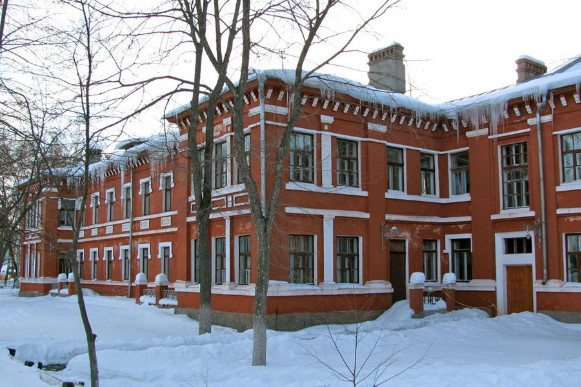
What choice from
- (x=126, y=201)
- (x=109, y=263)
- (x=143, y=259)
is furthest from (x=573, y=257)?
(x=109, y=263)

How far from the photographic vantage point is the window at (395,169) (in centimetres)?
2192

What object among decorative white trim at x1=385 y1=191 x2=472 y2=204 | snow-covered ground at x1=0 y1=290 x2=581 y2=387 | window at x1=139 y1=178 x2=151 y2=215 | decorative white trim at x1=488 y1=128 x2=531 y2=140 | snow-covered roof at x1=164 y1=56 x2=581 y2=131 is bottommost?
snow-covered ground at x1=0 y1=290 x2=581 y2=387

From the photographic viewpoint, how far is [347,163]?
814 inches

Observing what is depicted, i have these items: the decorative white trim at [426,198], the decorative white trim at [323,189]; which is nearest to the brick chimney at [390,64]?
the decorative white trim at [426,198]

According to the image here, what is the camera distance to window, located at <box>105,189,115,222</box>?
32.3 metres

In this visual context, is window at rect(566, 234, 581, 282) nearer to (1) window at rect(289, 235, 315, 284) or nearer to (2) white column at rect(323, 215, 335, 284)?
(2) white column at rect(323, 215, 335, 284)

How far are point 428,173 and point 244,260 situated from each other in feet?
28.2

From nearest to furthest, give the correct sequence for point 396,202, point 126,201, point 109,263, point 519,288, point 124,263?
1. point 519,288
2. point 396,202
3. point 124,263
4. point 126,201
5. point 109,263

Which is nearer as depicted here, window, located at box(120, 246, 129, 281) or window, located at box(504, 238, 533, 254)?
window, located at box(504, 238, 533, 254)

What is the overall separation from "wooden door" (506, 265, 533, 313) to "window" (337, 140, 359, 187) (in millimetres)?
6447

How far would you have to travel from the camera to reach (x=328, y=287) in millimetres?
19094

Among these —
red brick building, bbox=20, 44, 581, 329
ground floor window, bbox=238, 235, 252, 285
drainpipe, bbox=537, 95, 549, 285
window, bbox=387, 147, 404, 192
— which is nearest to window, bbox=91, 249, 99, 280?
red brick building, bbox=20, 44, 581, 329

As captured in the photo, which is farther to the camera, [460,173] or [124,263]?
[124,263]

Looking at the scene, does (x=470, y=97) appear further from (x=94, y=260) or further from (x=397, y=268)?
(x=94, y=260)
